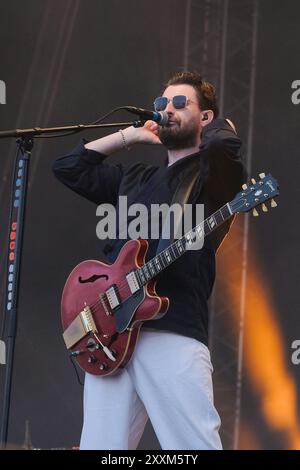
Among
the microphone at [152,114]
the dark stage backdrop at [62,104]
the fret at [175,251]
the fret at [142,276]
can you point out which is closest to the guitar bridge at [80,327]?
the fret at [142,276]

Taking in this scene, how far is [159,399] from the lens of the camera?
271 centimetres

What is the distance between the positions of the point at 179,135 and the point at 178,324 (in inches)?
22.7

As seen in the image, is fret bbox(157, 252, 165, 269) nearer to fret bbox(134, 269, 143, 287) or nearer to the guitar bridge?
fret bbox(134, 269, 143, 287)

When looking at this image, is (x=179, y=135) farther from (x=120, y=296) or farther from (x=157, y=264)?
(x=120, y=296)

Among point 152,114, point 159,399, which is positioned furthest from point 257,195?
point 159,399

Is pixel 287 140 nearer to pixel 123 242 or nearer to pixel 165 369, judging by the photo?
pixel 123 242

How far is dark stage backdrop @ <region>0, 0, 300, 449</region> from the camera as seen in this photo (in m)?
4.38

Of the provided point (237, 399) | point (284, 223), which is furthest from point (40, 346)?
point (284, 223)

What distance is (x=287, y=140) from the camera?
14.0 feet

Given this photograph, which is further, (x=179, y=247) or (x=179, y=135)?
(x=179, y=135)

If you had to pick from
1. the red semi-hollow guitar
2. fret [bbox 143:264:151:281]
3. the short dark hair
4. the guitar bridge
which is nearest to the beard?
the short dark hair

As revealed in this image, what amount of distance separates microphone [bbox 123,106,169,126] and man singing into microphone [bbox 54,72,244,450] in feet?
0.12

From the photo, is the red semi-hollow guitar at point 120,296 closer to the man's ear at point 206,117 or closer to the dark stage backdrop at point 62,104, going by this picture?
the man's ear at point 206,117

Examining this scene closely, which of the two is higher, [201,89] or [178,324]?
[201,89]
